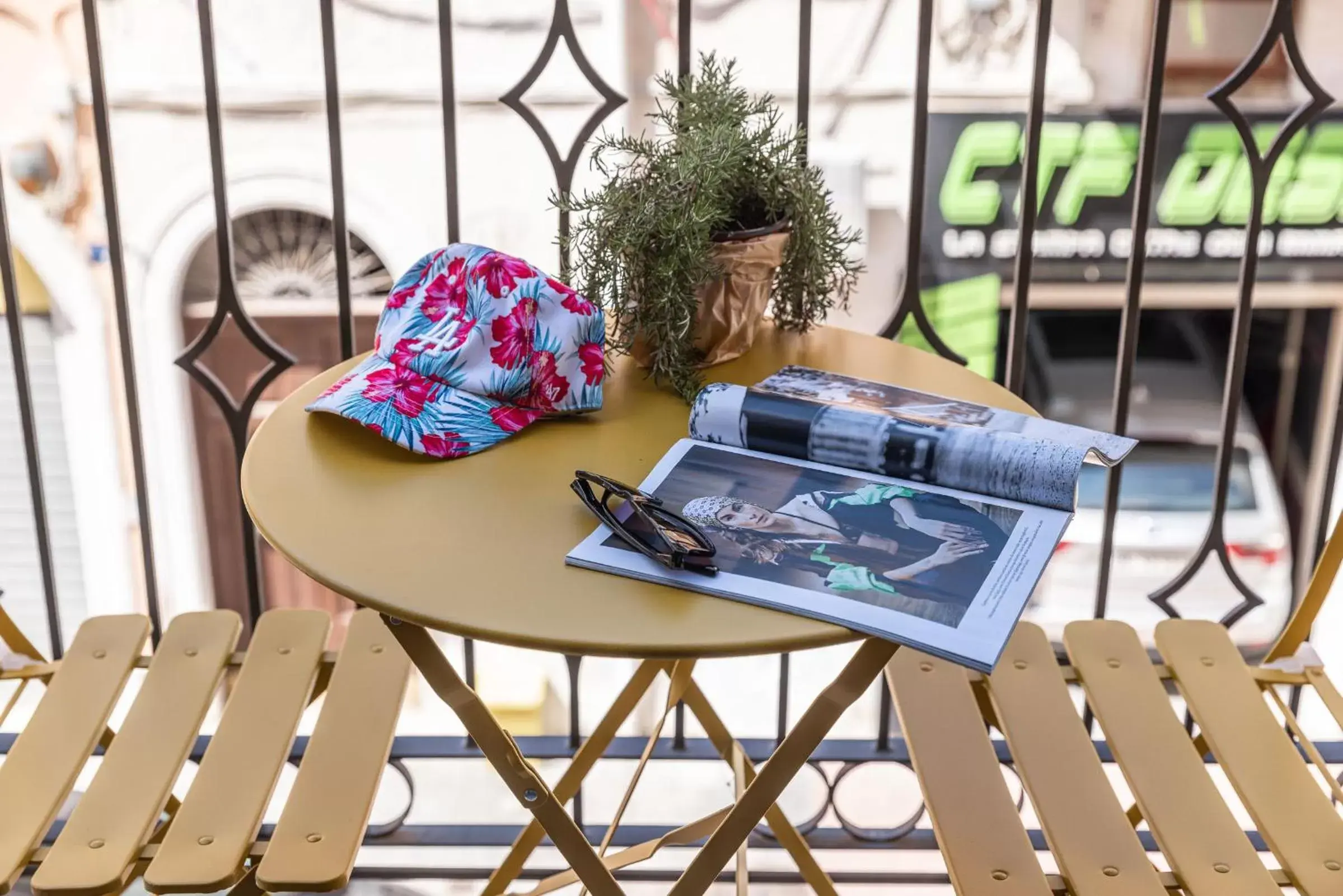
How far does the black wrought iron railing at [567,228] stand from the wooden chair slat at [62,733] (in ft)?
0.63

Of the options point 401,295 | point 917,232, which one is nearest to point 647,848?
point 401,295

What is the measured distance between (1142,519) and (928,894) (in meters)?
4.12

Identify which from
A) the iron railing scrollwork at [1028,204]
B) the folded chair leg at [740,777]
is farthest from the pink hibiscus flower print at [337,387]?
the iron railing scrollwork at [1028,204]

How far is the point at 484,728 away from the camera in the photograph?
2.66 ft

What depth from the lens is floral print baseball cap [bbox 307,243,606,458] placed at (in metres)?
0.98

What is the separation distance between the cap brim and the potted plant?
138 mm

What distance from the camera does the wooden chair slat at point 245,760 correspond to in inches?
37.1

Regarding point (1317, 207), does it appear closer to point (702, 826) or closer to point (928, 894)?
point (928, 894)

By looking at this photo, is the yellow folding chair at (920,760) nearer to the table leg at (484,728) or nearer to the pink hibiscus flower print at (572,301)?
the table leg at (484,728)

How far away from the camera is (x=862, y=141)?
519 centimetres

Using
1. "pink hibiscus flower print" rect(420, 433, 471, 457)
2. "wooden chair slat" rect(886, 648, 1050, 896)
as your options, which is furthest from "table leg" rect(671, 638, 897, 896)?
"pink hibiscus flower print" rect(420, 433, 471, 457)

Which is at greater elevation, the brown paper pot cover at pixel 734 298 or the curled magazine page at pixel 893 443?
the brown paper pot cover at pixel 734 298

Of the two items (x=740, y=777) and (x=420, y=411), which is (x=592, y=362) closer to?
(x=420, y=411)

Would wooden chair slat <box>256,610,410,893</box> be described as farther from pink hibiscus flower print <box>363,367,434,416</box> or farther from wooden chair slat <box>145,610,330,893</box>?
pink hibiscus flower print <box>363,367,434,416</box>
